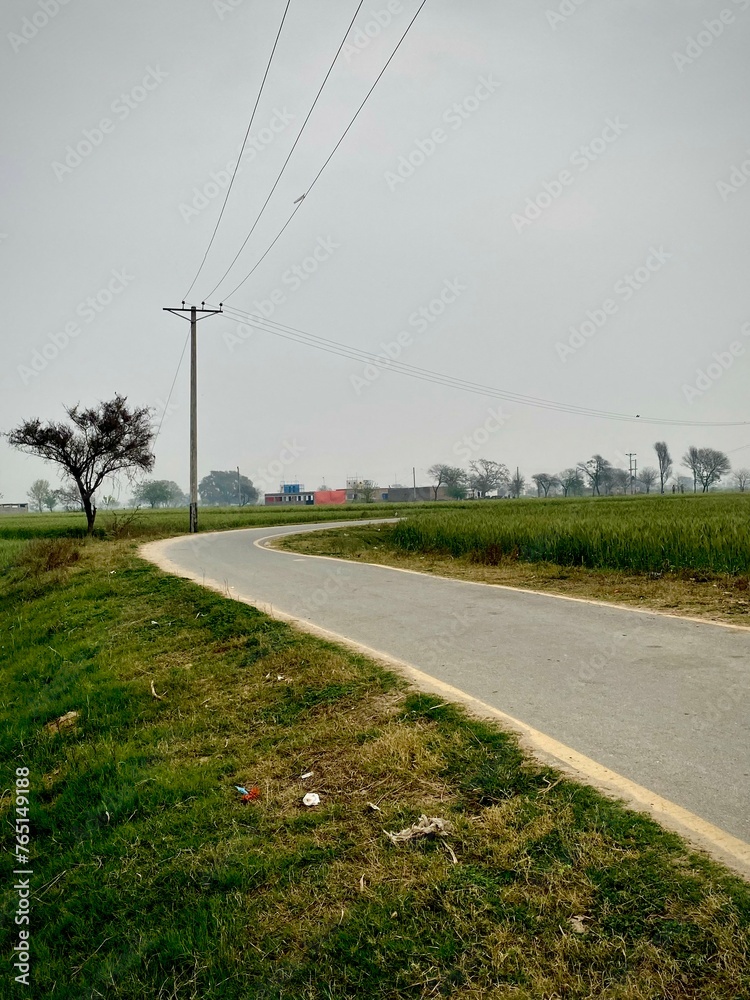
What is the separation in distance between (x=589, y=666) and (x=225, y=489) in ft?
578

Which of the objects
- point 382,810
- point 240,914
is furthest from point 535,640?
point 240,914

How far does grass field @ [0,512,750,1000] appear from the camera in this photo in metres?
2.61

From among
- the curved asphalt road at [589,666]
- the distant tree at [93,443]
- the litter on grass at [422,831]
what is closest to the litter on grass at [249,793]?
the litter on grass at [422,831]

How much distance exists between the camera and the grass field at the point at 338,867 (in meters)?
2.61

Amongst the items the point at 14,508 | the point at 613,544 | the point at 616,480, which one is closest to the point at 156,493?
the point at 14,508

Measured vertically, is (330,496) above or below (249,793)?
above

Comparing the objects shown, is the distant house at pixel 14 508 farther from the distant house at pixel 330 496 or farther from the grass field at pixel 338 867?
the grass field at pixel 338 867

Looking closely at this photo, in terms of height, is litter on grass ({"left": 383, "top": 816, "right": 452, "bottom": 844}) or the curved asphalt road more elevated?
the curved asphalt road

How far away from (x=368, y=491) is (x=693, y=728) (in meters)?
106

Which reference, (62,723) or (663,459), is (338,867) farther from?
(663,459)

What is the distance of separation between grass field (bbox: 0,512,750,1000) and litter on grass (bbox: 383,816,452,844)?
6 cm

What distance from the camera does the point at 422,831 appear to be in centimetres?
345

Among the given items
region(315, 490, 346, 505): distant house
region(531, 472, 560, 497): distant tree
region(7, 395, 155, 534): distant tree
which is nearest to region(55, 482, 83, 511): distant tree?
region(7, 395, 155, 534): distant tree

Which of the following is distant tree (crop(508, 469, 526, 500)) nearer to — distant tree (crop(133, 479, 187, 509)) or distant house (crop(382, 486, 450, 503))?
distant house (crop(382, 486, 450, 503))
